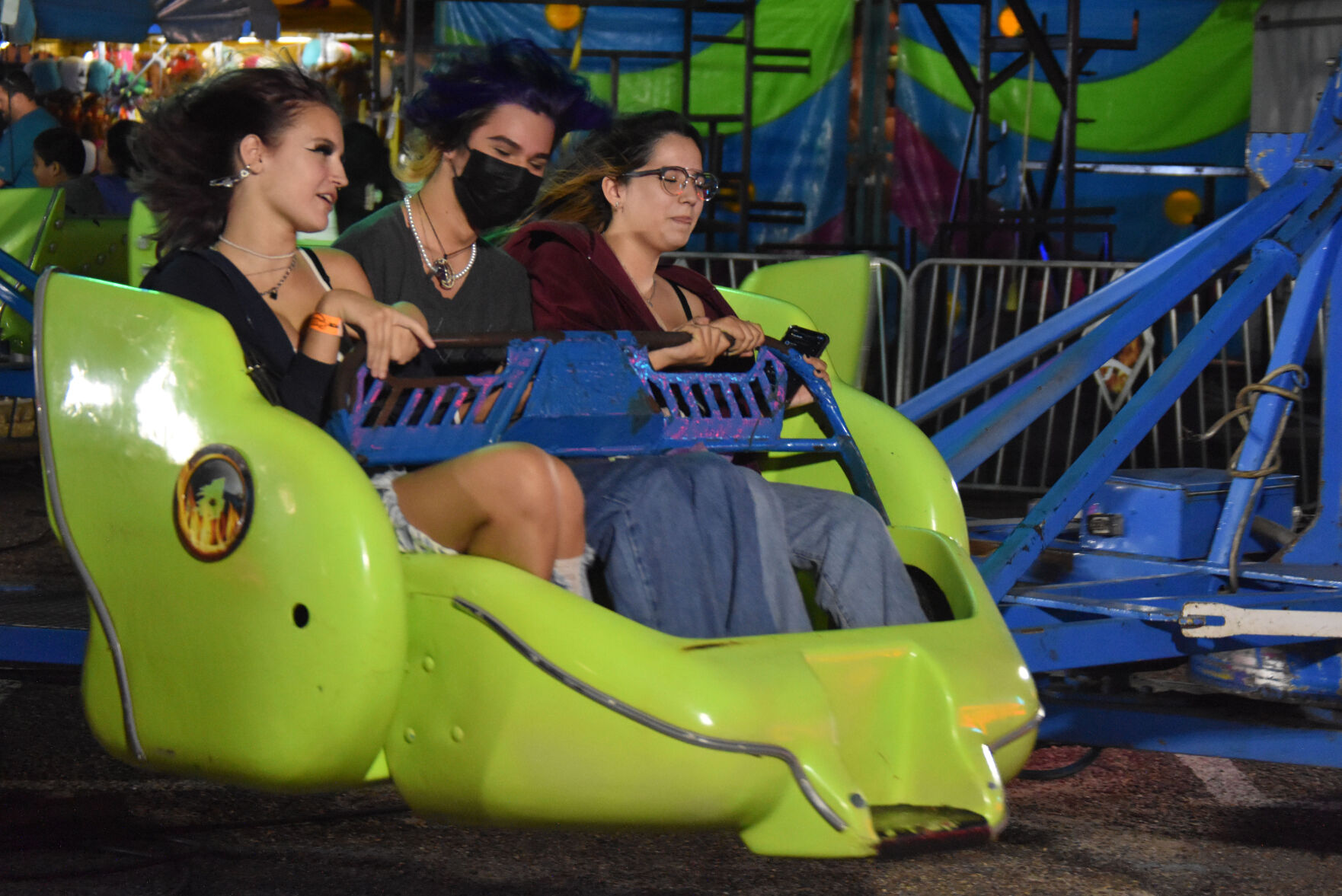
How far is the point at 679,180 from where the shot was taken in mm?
2754

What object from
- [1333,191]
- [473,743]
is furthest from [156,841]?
[1333,191]

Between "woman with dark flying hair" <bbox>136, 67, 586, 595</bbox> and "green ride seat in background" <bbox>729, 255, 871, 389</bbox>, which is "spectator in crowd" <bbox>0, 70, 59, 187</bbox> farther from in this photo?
"woman with dark flying hair" <bbox>136, 67, 586, 595</bbox>

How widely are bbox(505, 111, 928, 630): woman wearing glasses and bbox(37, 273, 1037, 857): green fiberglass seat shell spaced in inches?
9.0

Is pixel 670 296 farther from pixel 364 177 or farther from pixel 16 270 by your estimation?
pixel 364 177

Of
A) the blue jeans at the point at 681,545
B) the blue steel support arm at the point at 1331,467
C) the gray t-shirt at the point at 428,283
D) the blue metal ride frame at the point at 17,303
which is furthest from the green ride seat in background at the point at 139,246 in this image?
the blue steel support arm at the point at 1331,467

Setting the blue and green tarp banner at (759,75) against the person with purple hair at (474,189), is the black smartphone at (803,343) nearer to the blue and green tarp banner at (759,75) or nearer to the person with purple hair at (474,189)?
the person with purple hair at (474,189)

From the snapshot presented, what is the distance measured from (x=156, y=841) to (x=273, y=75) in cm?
145

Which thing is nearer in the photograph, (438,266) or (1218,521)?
(438,266)

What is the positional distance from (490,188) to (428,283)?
196mm

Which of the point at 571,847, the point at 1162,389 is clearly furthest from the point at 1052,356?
the point at 571,847

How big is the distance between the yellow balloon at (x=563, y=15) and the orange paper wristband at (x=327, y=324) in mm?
7130

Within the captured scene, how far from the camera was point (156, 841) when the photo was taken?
2.74m

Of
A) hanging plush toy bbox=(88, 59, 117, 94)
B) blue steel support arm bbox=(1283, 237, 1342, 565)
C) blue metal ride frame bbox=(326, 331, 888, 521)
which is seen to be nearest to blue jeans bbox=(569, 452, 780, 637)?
blue metal ride frame bbox=(326, 331, 888, 521)

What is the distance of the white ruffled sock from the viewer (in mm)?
1979
